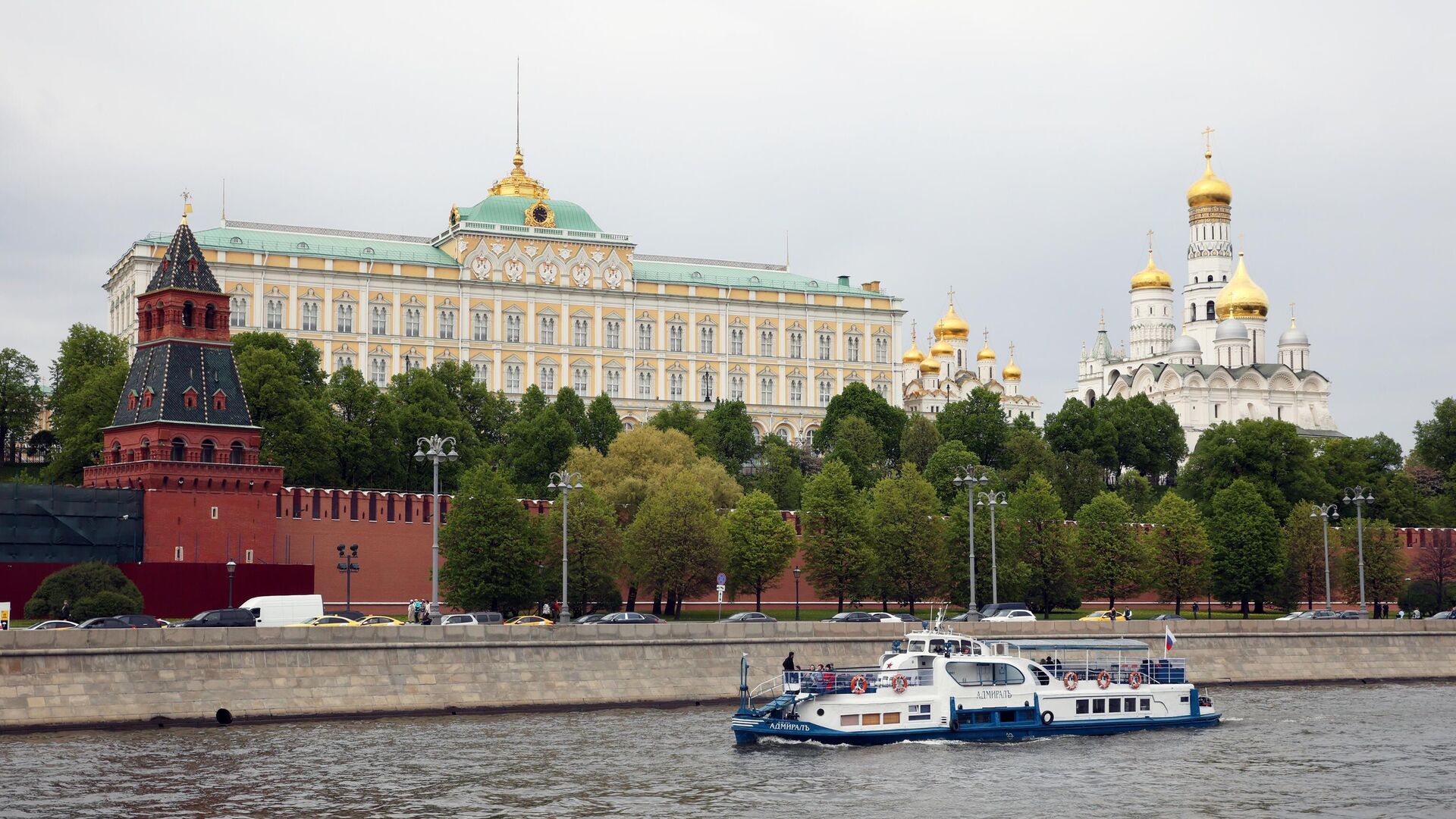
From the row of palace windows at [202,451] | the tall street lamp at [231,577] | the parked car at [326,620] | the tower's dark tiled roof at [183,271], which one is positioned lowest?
the parked car at [326,620]

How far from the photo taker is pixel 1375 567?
94062 millimetres

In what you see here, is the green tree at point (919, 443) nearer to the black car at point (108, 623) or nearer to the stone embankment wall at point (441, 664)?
the stone embankment wall at point (441, 664)

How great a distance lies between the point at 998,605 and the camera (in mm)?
75562

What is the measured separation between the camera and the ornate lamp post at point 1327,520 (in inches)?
3364

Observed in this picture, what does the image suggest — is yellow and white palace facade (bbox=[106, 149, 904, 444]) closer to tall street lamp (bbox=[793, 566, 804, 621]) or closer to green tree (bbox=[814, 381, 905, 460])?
green tree (bbox=[814, 381, 905, 460])

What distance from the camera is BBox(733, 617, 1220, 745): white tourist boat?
49688mm

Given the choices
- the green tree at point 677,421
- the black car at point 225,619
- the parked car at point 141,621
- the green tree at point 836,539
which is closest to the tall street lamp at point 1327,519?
the green tree at point 836,539

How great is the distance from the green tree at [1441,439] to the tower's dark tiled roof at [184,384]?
78.6 m

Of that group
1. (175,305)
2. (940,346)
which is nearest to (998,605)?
(175,305)

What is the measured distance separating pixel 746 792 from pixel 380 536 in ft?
130

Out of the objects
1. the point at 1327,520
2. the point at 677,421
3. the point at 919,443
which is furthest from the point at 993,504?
the point at 919,443

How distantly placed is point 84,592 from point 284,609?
6783 millimetres

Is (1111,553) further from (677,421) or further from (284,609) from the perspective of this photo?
(284,609)

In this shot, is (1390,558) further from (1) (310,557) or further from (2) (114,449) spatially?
(2) (114,449)
